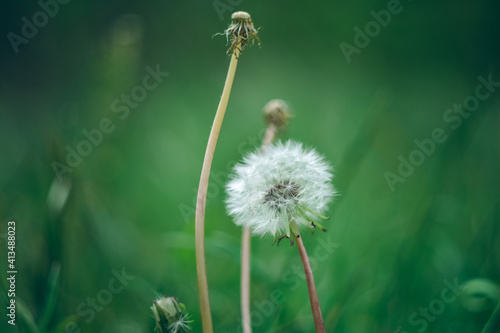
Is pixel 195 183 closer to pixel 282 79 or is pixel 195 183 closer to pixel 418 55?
pixel 282 79

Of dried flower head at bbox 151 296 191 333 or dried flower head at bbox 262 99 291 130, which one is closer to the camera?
dried flower head at bbox 151 296 191 333

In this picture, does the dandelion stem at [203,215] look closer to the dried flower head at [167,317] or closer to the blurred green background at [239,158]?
the dried flower head at [167,317]

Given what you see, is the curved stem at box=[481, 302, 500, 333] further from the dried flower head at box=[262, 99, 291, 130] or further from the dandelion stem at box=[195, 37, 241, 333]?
the dried flower head at box=[262, 99, 291, 130]

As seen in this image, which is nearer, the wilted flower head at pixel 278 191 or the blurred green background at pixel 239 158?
the wilted flower head at pixel 278 191

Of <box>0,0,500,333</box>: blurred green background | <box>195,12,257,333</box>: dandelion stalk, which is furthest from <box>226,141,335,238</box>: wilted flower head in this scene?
<box>0,0,500,333</box>: blurred green background

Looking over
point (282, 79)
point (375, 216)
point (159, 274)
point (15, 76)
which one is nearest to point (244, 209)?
point (159, 274)

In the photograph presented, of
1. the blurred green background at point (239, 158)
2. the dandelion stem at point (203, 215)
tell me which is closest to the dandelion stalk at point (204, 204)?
the dandelion stem at point (203, 215)
